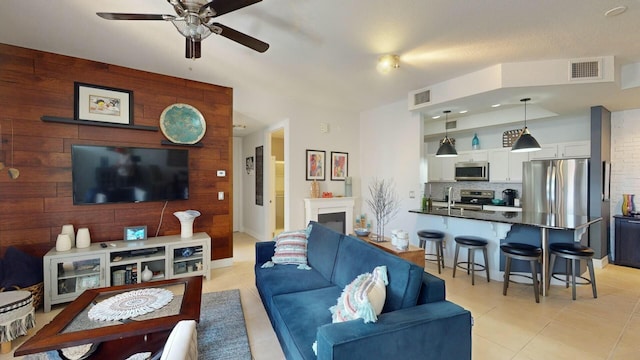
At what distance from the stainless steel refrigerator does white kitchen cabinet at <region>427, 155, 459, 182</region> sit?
1.44 m

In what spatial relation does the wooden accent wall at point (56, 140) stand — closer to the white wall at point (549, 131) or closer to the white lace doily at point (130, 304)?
the white lace doily at point (130, 304)

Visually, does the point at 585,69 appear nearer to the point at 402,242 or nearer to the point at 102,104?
the point at 402,242

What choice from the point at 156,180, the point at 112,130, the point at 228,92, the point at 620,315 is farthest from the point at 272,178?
the point at 620,315

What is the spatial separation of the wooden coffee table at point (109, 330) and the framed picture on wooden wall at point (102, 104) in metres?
2.21

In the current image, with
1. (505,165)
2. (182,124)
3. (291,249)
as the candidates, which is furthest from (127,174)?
(505,165)

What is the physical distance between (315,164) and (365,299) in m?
3.77

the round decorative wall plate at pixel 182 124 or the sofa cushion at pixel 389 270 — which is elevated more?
the round decorative wall plate at pixel 182 124

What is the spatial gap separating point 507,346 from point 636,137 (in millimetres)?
4510

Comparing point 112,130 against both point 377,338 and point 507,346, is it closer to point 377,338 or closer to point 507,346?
point 377,338

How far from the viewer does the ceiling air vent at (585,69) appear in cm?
306

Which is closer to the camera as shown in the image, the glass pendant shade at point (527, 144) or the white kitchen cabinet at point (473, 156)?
the glass pendant shade at point (527, 144)

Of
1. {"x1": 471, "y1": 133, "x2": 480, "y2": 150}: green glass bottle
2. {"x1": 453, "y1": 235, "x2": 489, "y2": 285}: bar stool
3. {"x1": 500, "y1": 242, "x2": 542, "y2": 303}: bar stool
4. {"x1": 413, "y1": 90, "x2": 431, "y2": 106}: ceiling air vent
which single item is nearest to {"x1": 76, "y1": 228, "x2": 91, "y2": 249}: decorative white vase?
{"x1": 453, "y1": 235, "x2": 489, "y2": 285}: bar stool

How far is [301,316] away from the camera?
187cm

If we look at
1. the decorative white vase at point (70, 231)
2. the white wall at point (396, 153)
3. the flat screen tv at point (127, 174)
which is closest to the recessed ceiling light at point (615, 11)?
the white wall at point (396, 153)
